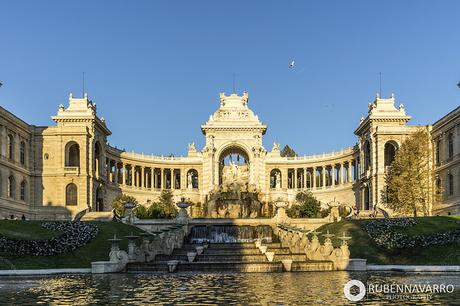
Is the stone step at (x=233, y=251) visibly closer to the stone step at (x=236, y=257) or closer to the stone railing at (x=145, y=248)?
the stone railing at (x=145, y=248)

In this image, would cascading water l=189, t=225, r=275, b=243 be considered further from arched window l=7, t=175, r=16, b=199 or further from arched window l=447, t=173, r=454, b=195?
arched window l=7, t=175, r=16, b=199

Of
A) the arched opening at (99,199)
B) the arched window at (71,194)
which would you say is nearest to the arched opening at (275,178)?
the arched opening at (99,199)

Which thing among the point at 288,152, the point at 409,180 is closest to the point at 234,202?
the point at 409,180

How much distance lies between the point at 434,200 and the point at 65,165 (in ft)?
185

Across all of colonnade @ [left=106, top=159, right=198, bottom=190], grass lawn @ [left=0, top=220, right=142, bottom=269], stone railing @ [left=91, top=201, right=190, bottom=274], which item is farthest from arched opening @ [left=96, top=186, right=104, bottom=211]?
grass lawn @ [left=0, top=220, right=142, bottom=269]

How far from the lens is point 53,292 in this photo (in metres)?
20.8

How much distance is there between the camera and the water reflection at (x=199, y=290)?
17.8m

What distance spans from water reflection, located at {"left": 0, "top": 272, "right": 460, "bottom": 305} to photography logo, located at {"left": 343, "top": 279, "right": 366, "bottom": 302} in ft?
0.81

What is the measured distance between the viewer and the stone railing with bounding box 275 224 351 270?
3297cm

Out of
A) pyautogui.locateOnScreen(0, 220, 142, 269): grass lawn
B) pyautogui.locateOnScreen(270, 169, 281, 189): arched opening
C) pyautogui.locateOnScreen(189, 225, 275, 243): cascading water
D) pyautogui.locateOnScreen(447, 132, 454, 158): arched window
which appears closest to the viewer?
pyautogui.locateOnScreen(0, 220, 142, 269): grass lawn

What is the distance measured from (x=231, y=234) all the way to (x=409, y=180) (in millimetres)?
28278

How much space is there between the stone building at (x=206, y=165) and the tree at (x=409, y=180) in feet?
21.4

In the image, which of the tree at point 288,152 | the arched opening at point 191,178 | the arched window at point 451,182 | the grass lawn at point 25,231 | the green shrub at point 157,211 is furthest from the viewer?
the tree at point 288,152

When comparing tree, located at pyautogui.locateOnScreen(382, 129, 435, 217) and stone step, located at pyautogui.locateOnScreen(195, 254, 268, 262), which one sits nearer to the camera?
stone step, located at pyautogui.locateOnScreen(195, 254, 268, 262)
